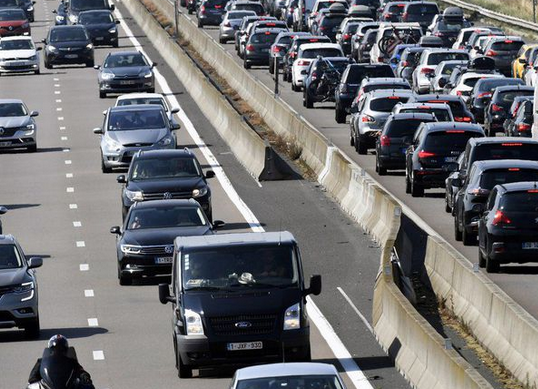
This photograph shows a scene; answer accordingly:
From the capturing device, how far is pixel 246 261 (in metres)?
21.8

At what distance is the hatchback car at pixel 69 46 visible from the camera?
70938mm

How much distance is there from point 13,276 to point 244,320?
457 cm

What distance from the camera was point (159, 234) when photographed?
97.3 ft

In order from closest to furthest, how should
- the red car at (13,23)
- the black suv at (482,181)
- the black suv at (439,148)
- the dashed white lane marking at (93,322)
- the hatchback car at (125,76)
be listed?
the dashed white lane marking at (93,322), the black suv at (482,181), the black suv at (439,148), the hatchback car at (125,76), the red car at (13,23)

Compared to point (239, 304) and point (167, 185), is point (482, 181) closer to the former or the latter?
point (167, 185)

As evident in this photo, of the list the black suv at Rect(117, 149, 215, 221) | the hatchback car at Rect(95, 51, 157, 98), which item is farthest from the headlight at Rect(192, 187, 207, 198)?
the hatchback car at Rect(95, 51, 157, 98)

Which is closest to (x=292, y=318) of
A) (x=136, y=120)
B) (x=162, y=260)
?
(x=162, y=260)

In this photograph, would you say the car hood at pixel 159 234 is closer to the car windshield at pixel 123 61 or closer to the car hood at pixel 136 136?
the car hood at pixel 136 136

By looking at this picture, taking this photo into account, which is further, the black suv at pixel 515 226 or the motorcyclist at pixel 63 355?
the black suv at pixel 515 226

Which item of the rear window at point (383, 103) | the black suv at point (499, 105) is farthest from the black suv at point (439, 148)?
the black suv at point (499, 105)

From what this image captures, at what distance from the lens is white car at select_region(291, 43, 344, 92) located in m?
62.4

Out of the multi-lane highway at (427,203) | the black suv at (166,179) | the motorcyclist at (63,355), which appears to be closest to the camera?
the motorcyclist at (63,355)

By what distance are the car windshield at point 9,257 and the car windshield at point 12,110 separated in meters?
25.1

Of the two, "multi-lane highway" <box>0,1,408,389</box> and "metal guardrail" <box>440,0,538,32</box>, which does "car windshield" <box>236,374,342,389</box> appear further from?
"metal guardrail" <box>440,0,538,32</box>
